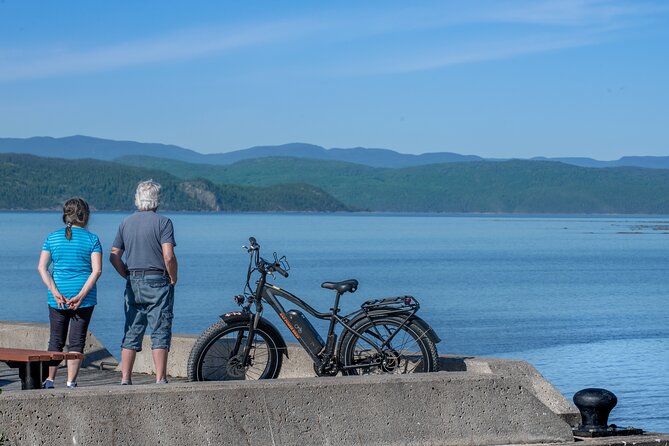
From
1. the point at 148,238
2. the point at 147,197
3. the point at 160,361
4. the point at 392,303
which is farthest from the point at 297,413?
the point at 147,197

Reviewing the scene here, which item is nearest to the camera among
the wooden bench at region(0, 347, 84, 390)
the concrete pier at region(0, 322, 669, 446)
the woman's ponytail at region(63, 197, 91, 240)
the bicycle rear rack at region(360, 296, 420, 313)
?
the concrete pier at region(0, 322, 669, 446)

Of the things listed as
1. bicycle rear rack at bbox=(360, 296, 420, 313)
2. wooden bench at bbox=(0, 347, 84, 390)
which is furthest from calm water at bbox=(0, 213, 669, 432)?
wooden bench at bbox=(0, 347, 84, 390)

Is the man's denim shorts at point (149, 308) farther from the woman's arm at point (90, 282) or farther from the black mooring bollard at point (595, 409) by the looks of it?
the black mooring bollard at point (595, 409)

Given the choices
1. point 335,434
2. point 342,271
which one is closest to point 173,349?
point 335,434

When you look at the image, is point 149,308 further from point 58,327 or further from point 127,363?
point 58,327

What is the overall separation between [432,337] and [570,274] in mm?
68606

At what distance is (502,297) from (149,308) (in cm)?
4824

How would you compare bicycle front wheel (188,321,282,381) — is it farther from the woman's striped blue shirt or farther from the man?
the woman's striped blue shirt

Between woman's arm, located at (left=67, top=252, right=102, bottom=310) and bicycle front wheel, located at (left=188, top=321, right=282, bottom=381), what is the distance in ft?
2.91

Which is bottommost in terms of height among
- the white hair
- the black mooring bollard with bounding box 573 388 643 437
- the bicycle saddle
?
the black mooring bollard with bounding box 573 388 643 437

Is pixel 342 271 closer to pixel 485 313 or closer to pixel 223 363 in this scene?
pixel 485 313

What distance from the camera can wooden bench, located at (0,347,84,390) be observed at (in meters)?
7.74

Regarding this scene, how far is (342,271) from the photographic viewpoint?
74.6 metres

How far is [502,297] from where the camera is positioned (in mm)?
56188
